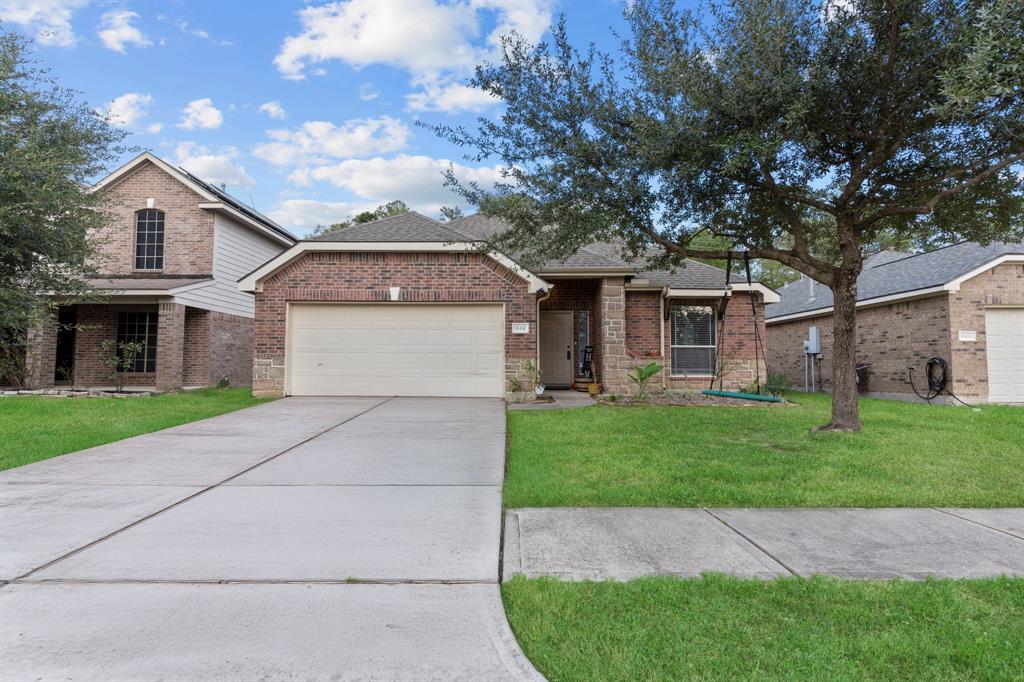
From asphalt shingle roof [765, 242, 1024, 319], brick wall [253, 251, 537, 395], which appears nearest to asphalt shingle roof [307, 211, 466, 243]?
brick wall [253, 251, 537, 395]

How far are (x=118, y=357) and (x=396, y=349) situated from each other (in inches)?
345

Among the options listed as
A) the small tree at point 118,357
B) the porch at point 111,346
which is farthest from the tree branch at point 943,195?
the small tree at point 118,357

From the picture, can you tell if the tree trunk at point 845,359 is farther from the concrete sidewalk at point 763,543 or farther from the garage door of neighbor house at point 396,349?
the garage door of neighbor house at point 396,349

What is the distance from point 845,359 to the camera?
27.0 ft

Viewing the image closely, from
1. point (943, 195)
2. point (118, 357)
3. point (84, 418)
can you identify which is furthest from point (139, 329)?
point (943, 195)

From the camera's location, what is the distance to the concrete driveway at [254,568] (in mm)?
2439

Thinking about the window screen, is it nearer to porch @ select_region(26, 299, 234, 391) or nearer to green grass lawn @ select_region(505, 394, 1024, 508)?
porch @ select_region(26, 299, 234, 391)

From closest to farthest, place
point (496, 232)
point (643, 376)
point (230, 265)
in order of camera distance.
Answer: point (643, 376), point (496, 232), point (230, 265)

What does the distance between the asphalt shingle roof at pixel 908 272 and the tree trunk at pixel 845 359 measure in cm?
487

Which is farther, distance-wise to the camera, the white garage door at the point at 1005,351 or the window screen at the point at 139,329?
the window screen at the point at 139,329

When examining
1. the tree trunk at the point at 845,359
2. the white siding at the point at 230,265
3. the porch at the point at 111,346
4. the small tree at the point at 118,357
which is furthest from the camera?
the white siding at the point at 230,265

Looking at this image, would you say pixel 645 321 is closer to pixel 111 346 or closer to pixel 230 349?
pixel 230 349

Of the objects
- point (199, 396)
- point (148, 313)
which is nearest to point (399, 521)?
point (199, 396)

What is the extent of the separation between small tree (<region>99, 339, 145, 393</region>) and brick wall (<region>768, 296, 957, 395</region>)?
20.3 meters
